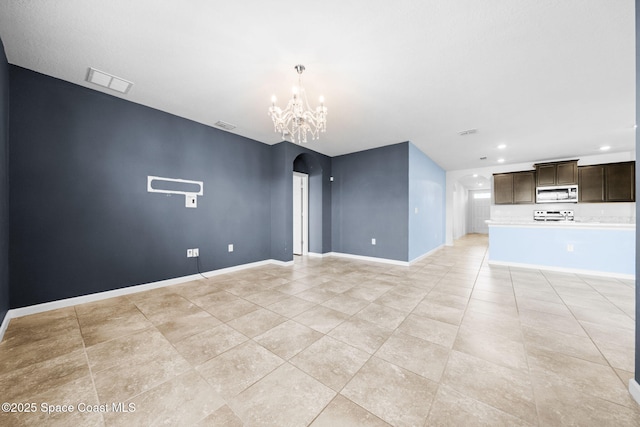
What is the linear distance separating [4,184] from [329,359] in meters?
3.66

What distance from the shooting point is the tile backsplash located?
580 cm

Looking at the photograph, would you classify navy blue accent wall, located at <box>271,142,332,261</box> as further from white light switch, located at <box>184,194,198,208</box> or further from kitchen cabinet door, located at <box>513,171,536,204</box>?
kitchen cabinet door, located at <box>513,171,536,204</box>

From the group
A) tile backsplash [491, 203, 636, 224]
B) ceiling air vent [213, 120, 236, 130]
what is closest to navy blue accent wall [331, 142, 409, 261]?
ceiling air vent [213, 120, 236, 130]

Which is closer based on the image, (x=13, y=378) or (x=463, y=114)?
(x=13, y=378)

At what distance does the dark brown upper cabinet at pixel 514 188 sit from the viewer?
6590mm

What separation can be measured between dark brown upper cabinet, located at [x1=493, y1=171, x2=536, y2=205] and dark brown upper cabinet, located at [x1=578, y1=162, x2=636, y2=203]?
0.96m

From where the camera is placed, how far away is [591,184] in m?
A: 5.92

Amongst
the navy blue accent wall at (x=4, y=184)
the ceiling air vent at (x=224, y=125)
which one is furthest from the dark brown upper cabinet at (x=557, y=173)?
the navy blue accent wall at (x=4, y=184)

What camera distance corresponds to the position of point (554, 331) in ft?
7.13

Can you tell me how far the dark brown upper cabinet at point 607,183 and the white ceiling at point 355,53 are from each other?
304 centimetres

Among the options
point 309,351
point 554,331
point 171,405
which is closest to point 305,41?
point 309,351

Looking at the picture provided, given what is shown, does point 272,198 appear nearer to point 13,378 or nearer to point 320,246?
point 320,246

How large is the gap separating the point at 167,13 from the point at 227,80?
36.5 inches

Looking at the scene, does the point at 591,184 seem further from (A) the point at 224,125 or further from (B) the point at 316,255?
(A) the point at 224,125
